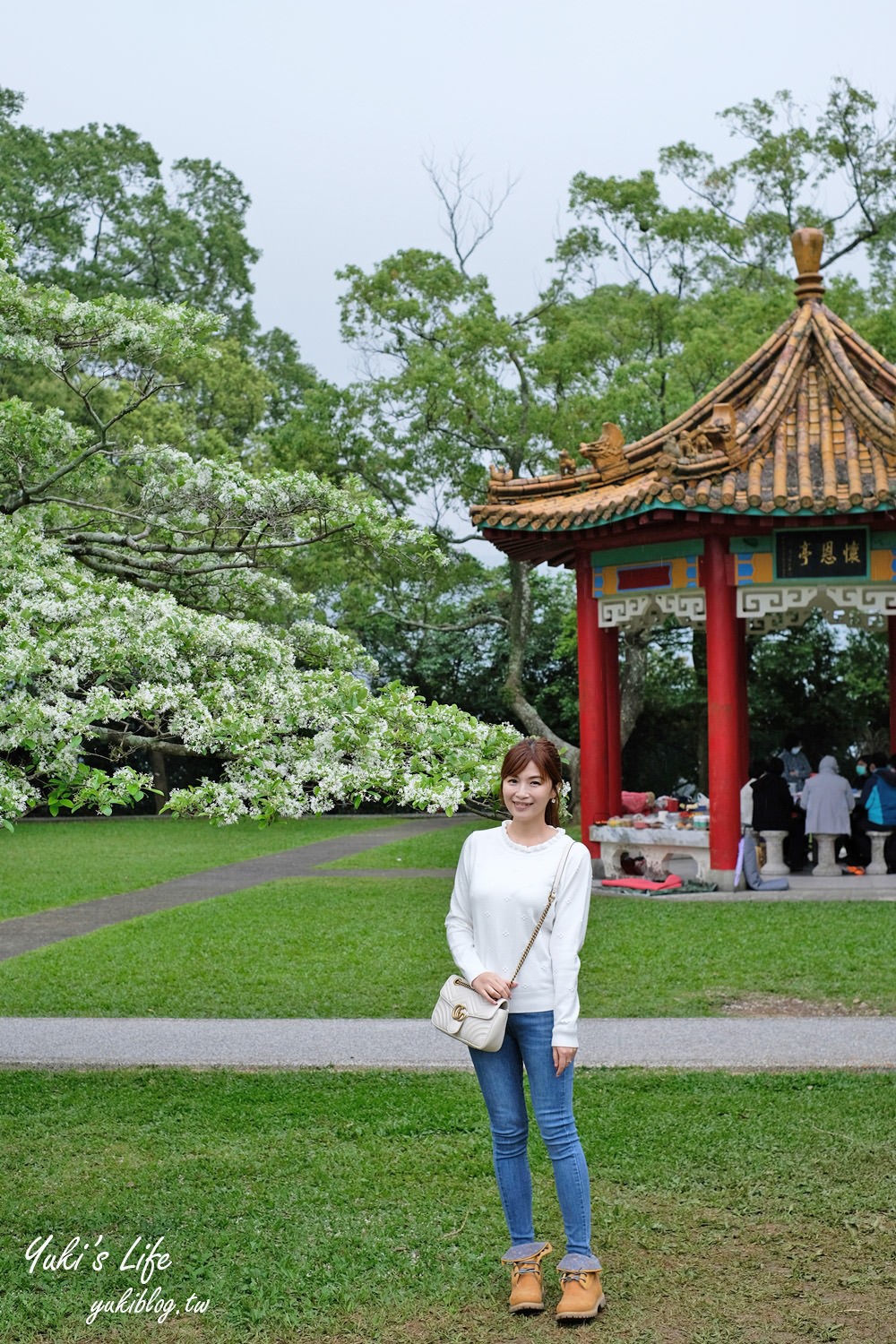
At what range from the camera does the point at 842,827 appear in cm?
1484

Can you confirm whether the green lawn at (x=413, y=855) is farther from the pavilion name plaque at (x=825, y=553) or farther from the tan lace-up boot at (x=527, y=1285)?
the tan lace-up boot at (x=527, y=1285)

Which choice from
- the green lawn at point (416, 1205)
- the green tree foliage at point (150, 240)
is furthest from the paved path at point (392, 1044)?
the green tree foliage at point (150, 240)

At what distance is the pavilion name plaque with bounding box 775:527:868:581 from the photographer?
1391 centimetres

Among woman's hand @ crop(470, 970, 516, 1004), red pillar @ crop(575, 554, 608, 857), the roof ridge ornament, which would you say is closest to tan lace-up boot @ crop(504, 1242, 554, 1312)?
woman's hand @ crop(470, 970, 516, 1004)

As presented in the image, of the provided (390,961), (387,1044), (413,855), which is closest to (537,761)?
(387,1044)

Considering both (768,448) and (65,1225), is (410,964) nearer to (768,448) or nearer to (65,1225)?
(65,1225)

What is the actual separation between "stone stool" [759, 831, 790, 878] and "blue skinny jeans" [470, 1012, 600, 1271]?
10486 millimetres

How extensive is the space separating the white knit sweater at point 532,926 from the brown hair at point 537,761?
222mm

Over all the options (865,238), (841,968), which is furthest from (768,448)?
(865,238)

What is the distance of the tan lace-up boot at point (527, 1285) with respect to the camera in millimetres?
4492

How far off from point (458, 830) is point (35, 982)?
1382 centimetres

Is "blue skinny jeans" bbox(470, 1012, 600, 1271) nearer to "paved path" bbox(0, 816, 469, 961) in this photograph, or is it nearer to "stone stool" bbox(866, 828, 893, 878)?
"paved path" bbox(0, 816, 469, 961)

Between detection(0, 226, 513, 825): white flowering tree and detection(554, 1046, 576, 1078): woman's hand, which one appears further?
detection(0, 226, 513, 825): white flowering tree

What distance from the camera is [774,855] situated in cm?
1474
